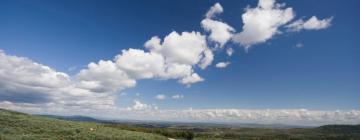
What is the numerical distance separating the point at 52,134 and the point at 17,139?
7.77m

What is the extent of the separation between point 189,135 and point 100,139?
52614 mm

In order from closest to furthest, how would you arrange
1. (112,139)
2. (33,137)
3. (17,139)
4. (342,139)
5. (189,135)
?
(17,139) < (33,137) < (112,139) < (189,135) < (342,139)

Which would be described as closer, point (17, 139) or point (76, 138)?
point (17, 139)

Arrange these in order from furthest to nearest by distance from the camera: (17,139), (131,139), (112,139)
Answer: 1. (131,139)
2. (112,139)
3. (17,139)

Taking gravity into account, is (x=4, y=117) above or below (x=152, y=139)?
above

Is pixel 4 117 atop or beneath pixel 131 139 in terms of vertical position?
atop

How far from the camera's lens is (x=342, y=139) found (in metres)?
181

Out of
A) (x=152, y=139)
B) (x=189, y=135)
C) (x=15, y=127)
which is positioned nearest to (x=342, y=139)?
(x=189, y=135)

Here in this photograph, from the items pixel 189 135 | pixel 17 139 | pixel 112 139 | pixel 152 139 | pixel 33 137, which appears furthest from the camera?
pixel 189 135

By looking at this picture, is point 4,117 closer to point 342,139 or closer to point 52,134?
point 52,134

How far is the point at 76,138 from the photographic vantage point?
1626 inches

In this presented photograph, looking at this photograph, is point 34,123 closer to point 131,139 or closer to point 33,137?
point 33,137

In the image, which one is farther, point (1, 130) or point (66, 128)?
point (66, 128)

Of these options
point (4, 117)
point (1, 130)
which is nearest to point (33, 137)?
point (1, 130)
